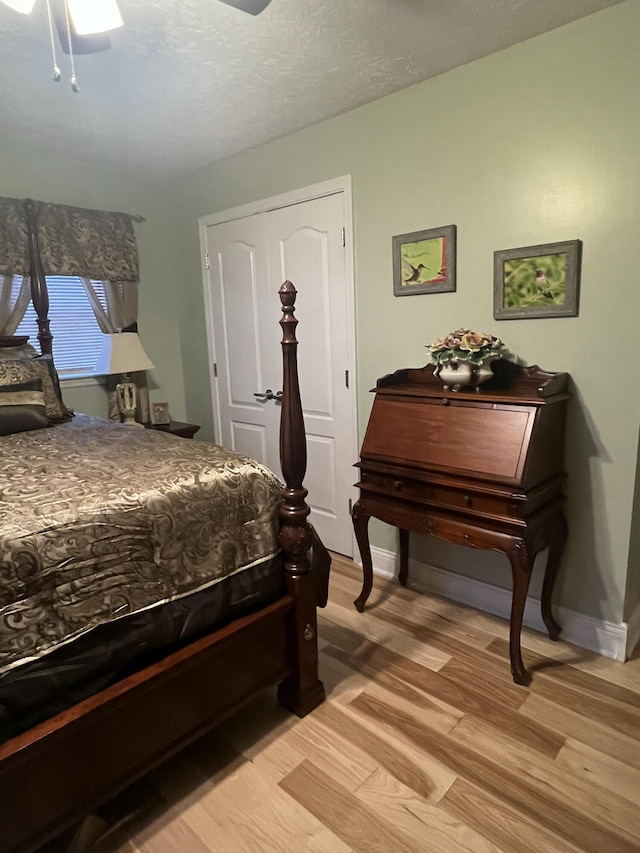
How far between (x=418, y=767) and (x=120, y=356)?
268cm

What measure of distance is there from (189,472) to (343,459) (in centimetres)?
143

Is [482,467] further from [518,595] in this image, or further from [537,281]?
[537,281]

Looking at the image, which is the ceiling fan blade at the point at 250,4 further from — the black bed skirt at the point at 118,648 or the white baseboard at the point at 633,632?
the white baseboard at the point at 633,632

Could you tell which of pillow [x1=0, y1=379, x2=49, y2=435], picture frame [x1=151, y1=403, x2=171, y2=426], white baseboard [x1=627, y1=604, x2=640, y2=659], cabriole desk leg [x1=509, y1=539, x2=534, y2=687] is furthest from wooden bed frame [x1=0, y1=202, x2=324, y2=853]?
picture frame [x1=151, y1=403, x2=171, y2=426]

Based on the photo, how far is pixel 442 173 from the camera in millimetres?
2277

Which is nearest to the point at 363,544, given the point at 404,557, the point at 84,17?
the point at 404,557

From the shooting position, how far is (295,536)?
5.61 ft

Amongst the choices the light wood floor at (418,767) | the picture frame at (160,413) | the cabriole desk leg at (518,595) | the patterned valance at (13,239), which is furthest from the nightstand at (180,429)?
the cabriole desk leg at (518,595)

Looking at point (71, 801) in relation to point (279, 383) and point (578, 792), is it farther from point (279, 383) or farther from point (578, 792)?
point (279, 383)

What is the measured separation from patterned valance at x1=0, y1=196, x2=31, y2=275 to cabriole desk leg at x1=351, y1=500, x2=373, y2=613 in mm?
2344

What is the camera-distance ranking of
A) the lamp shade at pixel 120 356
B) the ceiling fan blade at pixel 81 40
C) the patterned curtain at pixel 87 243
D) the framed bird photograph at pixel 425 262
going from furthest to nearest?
the lamp shade at pixel 120 356
the patterned curtain at pixel 87 243
the framed bird photograph at pixel 425 262
the ceiling fan blade at pixel 81 40

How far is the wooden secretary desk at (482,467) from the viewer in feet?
6.11

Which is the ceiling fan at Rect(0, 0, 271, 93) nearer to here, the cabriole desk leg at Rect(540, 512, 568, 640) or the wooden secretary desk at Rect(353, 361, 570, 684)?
the wooden secretary desk at Rect(353, 361, 570, 684)

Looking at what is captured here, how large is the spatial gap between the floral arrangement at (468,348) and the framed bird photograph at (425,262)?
319 mm
